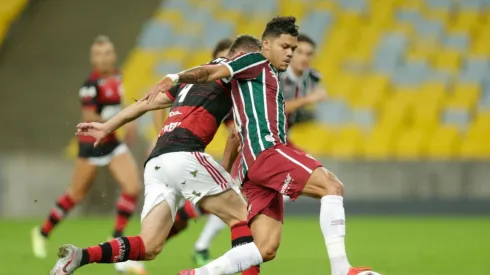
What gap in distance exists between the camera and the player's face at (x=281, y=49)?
685 centimetres

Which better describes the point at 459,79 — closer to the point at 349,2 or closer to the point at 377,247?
the point at 349,2

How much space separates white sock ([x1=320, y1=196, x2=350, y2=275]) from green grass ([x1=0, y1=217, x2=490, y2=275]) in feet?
8.00

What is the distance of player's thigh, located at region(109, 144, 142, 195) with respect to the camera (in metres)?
10.3

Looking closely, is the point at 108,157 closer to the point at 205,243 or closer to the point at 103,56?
the point at 103,56

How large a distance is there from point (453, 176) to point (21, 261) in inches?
328

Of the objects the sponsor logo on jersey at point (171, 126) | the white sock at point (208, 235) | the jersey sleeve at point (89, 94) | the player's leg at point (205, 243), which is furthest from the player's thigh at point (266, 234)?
the jersey sleeve at point (89, 94)

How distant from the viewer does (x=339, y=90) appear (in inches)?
731

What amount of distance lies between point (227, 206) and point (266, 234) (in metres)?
0.52

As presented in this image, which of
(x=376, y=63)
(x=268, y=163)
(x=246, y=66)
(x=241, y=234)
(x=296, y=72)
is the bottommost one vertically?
(x=241, y=234)

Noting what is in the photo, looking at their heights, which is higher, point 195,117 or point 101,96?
point 101,96

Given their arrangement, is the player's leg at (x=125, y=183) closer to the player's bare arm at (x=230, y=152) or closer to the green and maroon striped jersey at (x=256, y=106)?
the player's bare arm at (x=230, y=152)

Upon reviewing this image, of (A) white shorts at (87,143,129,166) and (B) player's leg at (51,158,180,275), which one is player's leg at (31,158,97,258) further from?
(B) player's leg at (51,158,180,275)

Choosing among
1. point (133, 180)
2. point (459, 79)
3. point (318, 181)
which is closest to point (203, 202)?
point (318, 181)

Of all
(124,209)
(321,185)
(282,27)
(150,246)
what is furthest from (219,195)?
(124,209)
